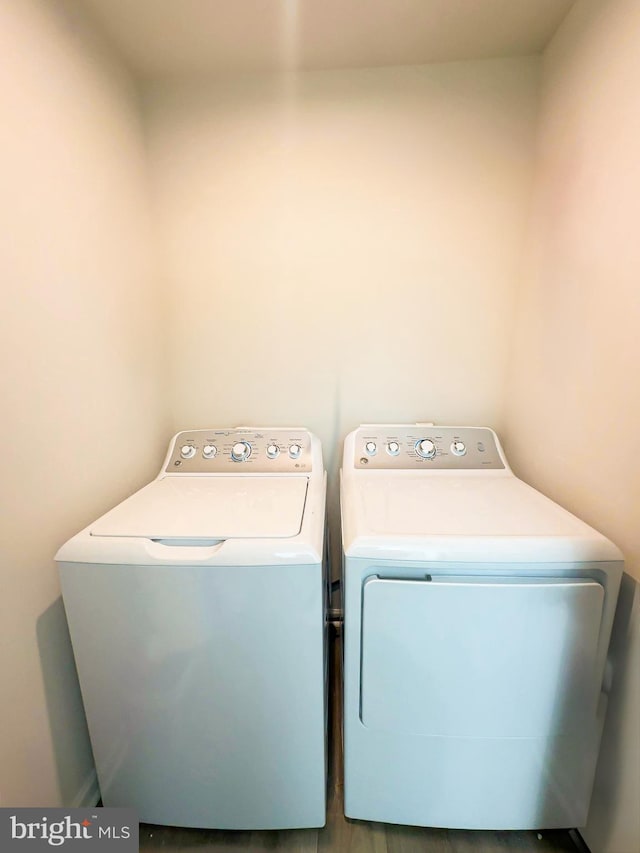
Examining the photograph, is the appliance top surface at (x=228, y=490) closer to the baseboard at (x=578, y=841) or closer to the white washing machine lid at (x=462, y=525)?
the white washing machine lid at (x=462, y=525)

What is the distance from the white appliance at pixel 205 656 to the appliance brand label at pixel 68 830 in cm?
9

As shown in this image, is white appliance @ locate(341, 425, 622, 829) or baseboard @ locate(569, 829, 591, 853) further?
baseboard @ locate(569, 829, 591, 853)

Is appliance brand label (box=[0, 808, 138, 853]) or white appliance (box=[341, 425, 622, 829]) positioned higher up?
white appliance (box=[341, 425, 622, 829])

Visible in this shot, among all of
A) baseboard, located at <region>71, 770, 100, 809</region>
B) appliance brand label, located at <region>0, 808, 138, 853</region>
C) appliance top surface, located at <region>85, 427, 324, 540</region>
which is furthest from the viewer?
baseboard, located at <region>71, 770, 100, 809</region>

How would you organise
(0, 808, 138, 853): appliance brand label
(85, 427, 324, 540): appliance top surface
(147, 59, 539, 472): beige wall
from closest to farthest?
(0, 808, 138, 853): appliance brand label → (85, 427, 324, 540): appliance top surface → (147, 59, 539, 472): beige wall

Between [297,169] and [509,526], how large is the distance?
142 cm

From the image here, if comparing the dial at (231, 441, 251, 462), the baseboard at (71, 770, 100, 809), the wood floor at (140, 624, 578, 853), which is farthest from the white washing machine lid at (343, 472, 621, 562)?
the baseboard at (71, 770, 100, 809)

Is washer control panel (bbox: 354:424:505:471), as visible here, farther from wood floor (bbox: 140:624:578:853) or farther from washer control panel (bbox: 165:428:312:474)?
wood floor (bbox: 140:624:578:853)

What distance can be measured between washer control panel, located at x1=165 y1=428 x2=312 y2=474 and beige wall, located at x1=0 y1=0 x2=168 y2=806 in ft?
0.66

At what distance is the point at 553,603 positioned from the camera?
79 cm

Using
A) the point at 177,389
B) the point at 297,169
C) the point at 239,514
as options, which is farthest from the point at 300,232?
the point at 239,514

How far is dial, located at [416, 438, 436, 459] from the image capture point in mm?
1302

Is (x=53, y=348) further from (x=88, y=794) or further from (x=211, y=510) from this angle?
(x=88, y=794)

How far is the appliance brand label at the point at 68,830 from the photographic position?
0.77 metres
